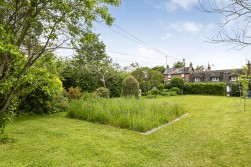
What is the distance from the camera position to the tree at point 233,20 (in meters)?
2.76

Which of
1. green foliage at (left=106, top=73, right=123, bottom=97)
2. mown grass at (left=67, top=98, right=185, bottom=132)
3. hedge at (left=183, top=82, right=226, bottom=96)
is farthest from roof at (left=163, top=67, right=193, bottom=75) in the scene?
mown grass at (left=67, top=98, right=185, bottom=132)

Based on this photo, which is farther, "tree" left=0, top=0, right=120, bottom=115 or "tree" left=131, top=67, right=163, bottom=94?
"tree" left=131, top=67, right=163, bottom=94

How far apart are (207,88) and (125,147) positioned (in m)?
30.6

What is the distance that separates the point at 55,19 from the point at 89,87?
56.7ft

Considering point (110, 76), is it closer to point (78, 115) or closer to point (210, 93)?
point (78, 115)

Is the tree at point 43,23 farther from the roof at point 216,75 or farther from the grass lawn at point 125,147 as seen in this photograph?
the roof at point 216,75

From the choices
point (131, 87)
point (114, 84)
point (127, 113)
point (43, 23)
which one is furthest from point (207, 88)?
point (43, 23)

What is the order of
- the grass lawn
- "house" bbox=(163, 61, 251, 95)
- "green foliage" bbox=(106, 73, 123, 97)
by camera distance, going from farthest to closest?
1. "house" bbox=(163, 61, 251, 95)
2. "green foliage" bbox=(106, 73, 123, 97)
3. the grass lawn

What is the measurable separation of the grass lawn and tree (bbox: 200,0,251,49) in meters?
2.83

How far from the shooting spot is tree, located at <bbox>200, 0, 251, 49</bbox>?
2.76 meters

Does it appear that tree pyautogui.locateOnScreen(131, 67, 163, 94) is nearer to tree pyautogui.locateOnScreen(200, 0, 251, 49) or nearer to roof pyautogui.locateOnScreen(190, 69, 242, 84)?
roof pyautogui.locateOnScreen(190, 69, 242, 84)

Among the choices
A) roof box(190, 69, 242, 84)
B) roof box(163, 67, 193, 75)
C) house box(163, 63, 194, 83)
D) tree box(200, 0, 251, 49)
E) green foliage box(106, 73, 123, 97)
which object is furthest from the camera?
roof box(163, 67, 193, 75)

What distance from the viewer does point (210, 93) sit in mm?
31781

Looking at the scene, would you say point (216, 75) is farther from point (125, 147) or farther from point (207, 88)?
point (125, 147)
